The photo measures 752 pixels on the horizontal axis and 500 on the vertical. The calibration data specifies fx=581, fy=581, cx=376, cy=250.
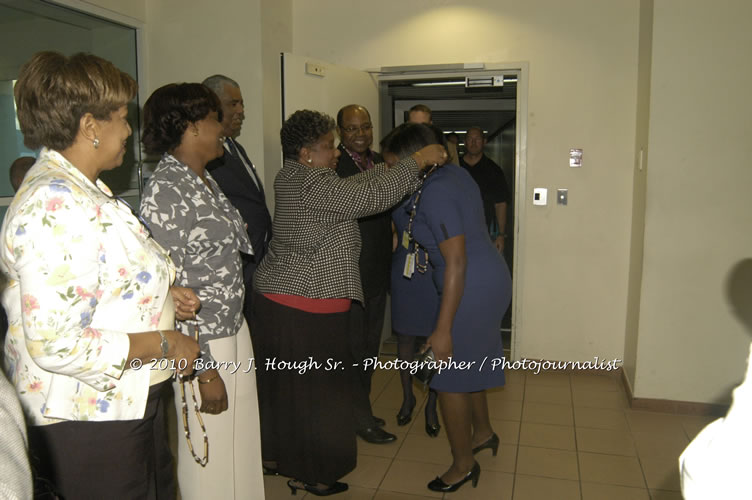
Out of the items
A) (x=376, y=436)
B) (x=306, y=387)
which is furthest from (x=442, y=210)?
(x=376, y=436)

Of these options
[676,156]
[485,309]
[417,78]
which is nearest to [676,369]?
[676,156]

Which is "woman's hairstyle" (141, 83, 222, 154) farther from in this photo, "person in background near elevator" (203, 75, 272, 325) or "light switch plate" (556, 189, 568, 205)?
"light switch plate" (556, 189, 568, 205)

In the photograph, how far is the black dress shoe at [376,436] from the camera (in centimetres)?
296

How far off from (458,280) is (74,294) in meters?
1.37

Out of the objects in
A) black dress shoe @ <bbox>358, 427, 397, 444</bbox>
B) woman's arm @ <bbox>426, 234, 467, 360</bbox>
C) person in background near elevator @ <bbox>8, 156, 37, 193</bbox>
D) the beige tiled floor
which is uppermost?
person in background near elevator @ <bbox>8, 156, 37, 193</bbox>

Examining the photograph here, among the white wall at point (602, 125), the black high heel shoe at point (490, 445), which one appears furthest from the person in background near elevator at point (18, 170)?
the black high heel shoe at point (490, 445)

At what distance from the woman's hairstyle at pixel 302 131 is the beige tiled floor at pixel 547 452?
144 centimetres

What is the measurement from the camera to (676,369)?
330 centimetres

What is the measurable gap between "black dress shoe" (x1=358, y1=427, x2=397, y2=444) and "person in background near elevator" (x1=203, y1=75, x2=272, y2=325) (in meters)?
0.91

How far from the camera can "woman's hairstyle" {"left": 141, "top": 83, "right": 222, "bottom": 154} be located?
1709 millimetres

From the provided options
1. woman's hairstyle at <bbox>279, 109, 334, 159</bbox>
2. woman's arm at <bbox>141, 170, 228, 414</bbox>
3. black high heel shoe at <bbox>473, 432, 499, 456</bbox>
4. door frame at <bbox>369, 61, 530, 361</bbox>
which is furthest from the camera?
door frame at <bbox>369, 61, 530, 361</bbox>

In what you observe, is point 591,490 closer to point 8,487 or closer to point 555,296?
point 555,296

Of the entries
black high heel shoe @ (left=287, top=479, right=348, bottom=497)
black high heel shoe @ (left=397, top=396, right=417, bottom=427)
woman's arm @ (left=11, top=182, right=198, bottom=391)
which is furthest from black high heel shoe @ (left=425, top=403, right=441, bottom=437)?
woman's arm @ (left=11, top=182, right=198, bottom=391)

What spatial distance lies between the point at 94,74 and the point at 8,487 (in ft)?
2.96
